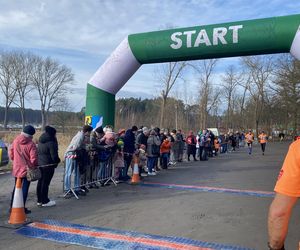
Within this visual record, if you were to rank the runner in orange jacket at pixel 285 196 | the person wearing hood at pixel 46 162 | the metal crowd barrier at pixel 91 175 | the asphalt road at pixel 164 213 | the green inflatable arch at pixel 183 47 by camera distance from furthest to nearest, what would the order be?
the green inflatable arch at pixel 183 47
the metal crowd barrier at pixel 91 175
the person wearing hood at pixel 46 162
the asphalt road at pixel 164 213
the runner in orange jacket at pixel 285 196

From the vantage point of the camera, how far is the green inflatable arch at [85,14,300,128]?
8.66 m

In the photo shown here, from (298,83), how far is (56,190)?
38305mm

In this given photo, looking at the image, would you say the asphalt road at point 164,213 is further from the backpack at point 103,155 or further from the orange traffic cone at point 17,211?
the backpack at point 103,155

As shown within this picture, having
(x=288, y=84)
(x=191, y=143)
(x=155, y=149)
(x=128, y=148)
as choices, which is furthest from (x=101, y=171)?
(x=288, y=84)

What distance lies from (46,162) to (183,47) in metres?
4.85

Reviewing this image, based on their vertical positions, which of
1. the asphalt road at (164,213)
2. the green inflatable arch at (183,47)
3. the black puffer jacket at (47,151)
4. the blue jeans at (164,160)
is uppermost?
the green inflatable arch at (183,47)

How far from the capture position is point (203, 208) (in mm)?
7266

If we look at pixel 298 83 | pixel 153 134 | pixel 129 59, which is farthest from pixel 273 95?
pixel 129 59

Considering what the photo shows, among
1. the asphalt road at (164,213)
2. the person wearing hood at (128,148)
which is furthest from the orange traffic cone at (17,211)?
the person wearing hood at (128,148)

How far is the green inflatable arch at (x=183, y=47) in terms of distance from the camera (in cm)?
866

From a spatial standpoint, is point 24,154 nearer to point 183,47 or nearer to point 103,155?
point 103,155

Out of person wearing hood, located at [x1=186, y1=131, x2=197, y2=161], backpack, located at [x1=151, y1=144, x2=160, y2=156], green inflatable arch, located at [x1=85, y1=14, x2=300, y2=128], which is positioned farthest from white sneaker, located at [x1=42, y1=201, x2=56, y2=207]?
person wearing hood, located at [x1=186, y1=131, x2=197, y2=161]

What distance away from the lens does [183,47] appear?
9602mm

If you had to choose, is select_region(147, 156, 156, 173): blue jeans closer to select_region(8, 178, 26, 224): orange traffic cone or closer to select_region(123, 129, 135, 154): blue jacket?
select_region(123, 129, 135, 154): blue jacket
